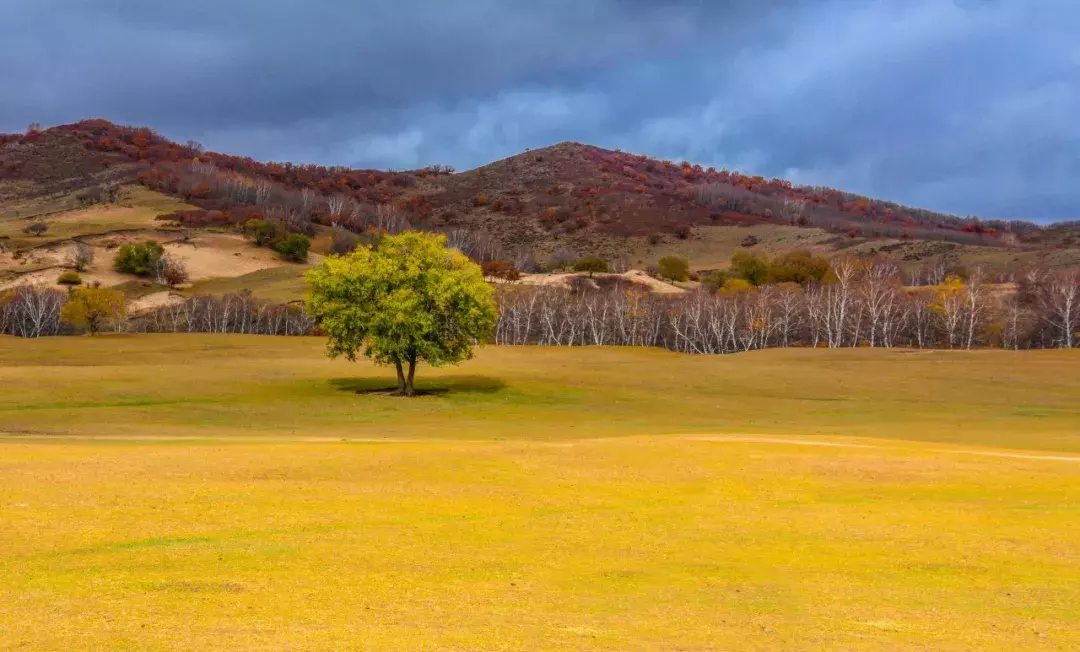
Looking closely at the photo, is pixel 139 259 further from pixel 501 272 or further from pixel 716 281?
pixel 716 281

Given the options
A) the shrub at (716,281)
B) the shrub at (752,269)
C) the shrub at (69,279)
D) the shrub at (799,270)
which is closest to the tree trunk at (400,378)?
the shrub at (716,281)

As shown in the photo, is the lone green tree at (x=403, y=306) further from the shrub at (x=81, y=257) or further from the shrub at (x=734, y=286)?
the shrub at (x=81, y=257)

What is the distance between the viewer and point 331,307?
60406 millimetres

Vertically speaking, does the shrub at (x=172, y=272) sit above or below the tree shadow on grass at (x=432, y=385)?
above

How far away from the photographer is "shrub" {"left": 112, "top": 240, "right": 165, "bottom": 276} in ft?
563

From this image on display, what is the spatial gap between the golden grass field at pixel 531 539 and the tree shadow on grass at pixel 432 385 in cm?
1756

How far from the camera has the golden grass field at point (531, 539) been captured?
465 inches

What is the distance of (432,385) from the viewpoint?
2547 inches

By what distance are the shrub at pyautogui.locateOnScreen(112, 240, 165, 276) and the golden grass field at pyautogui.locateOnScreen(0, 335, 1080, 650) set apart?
141 metres

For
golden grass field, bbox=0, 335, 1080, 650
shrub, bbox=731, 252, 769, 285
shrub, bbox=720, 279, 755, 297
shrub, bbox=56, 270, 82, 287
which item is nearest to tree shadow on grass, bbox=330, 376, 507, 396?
golden grass field, bbox=0, 335, 1080, 650

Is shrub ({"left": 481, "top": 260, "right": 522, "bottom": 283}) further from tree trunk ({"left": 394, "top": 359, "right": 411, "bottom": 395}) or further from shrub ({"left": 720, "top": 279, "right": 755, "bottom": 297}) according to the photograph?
tree trunk ({"left": 394, "top": 359, "right": 411, "bottom": 395})

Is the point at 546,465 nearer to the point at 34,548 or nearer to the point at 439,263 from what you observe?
the point at 34,548

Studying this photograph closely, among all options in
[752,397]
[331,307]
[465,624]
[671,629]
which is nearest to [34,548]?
[465,624]

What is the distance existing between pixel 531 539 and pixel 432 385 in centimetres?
4810
